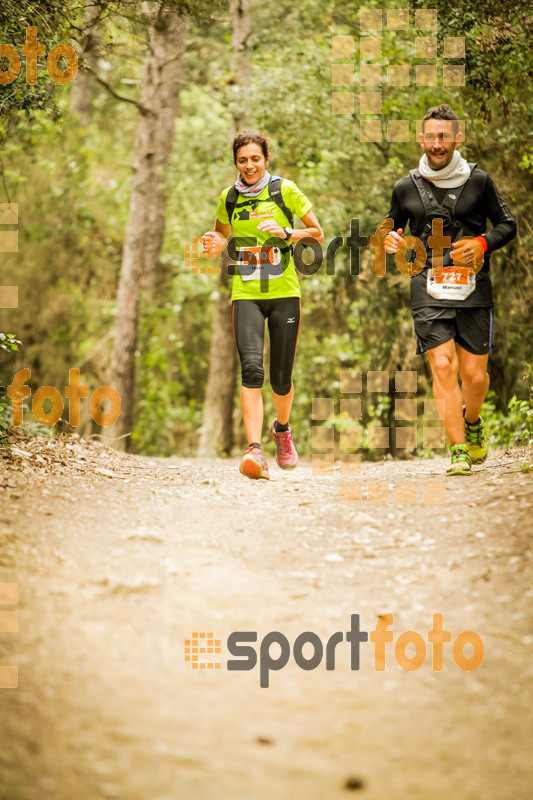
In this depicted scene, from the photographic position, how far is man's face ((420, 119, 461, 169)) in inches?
220

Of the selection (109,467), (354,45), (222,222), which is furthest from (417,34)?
(109,467)

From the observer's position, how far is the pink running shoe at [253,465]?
589cm

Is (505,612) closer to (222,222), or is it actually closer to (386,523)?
(386,523)

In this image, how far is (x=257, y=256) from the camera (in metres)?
6.06

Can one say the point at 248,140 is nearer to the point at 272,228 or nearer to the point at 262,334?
the point at 272,228

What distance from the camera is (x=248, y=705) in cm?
281

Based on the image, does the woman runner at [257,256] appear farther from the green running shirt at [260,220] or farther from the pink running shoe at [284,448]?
the pink running shoe at [284,448]

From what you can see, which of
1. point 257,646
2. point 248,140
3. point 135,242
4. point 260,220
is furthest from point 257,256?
point 135,242

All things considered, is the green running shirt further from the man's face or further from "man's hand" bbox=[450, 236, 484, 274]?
"man's hand" bbox=[450, 236, 484, 274]

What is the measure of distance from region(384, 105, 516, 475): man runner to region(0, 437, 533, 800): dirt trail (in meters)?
0.81

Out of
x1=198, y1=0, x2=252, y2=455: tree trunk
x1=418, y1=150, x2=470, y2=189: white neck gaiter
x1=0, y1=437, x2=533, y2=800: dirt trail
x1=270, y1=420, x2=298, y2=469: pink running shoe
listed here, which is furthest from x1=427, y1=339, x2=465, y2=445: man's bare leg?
x1=198, y1=0, x2=252, y2=455: tree trunk

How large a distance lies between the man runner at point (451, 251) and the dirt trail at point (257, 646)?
0.81 meters

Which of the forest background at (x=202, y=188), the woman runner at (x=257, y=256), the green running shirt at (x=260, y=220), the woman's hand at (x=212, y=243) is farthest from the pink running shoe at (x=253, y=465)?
the forest background at (x=202, y=188)

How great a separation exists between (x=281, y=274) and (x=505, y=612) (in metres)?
3.27
